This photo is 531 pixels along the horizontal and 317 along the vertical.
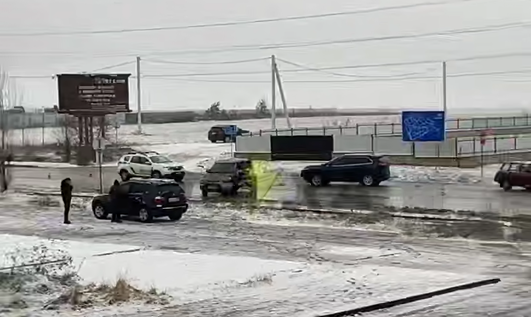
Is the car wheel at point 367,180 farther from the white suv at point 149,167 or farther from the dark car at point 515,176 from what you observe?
the white suv at point 149,167

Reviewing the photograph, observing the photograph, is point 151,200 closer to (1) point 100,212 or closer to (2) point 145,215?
(2) point 145,215

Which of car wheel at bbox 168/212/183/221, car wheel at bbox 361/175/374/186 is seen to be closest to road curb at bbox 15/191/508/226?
car wheel at bbox 168/212/183/221

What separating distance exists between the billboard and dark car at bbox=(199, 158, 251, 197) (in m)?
24.6

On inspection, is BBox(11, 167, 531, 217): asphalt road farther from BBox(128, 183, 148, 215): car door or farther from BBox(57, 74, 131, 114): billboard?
BBox(57, 74, 131, 114): billboard

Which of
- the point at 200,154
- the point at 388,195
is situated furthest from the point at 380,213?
the point at 200,154

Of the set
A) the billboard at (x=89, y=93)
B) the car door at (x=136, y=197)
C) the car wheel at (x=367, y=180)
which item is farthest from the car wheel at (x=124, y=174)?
the car door at (x=136, y=197)

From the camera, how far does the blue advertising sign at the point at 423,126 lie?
45656 mm

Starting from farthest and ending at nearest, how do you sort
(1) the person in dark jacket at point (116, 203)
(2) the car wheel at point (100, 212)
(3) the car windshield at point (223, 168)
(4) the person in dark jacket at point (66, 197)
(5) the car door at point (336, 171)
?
1. (5) the car door at point (336, 171)
2. (3) the car windshield at point (223, 168)
3. (2) the car wheel at point (100, 212)
4. (1) the person in dark jacket at point (116, 203)
5. (4) the person in dark jacket at point (66, 197)

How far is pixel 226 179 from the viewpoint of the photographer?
36781mm

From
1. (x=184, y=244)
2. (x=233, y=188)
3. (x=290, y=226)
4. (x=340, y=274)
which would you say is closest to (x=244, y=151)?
(x=233, y=188)

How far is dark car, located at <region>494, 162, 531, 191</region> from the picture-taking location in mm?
Answer: 36753

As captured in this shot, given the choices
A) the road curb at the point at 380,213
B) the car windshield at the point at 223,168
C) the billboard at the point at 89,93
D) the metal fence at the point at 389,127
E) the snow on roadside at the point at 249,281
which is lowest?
the road curb at the point at 380,213

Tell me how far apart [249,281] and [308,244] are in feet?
20.2

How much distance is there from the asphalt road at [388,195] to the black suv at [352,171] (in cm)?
41
